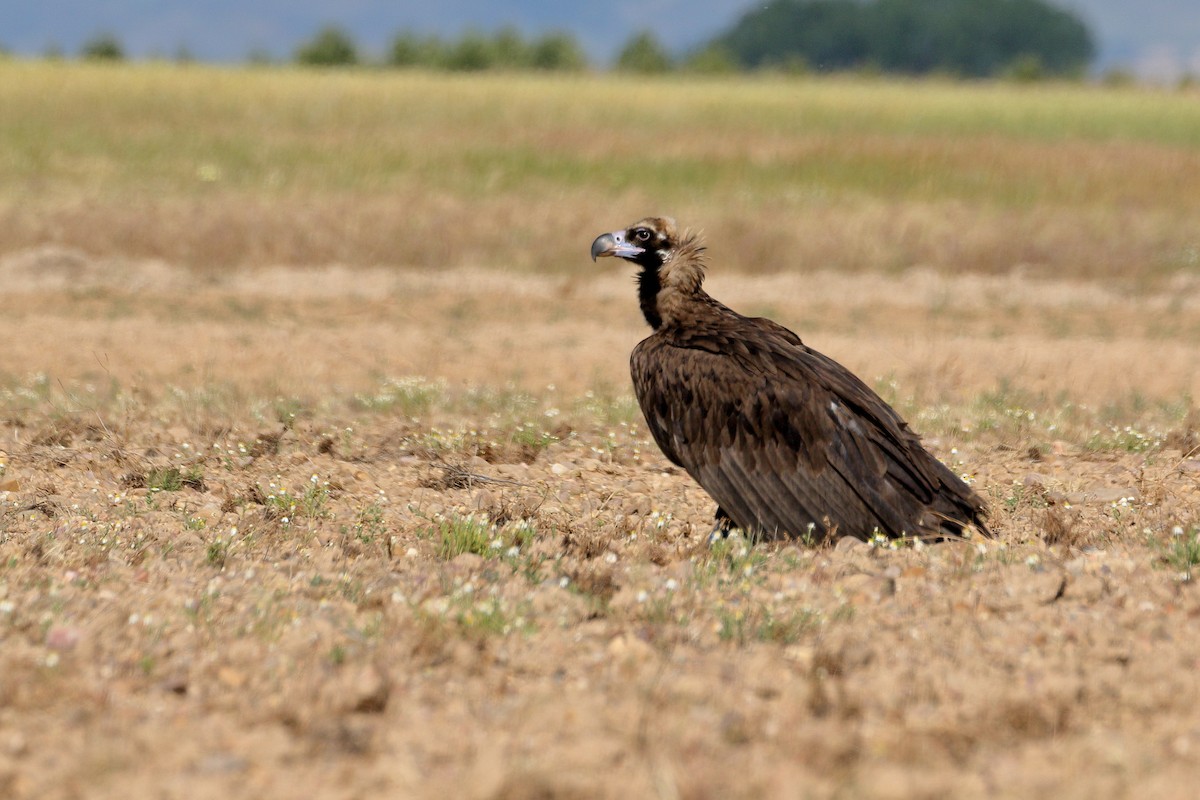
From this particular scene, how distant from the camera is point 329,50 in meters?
70.8

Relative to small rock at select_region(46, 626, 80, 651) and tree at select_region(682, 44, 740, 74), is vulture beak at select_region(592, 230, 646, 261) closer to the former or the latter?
small rock at select_region(46, 626, 80, 651)

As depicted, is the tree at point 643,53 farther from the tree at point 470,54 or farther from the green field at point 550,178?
the green field at point 550,178

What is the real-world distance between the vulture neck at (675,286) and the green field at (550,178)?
14.1m

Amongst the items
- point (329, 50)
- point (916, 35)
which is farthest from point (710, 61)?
point (916, 35)

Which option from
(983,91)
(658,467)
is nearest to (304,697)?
(658,467)

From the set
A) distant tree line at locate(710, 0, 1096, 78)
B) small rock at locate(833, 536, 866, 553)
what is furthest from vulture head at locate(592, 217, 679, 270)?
distant tree line at locate(710, 0, 1096, 78)

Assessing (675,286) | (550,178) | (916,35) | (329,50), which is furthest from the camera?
(916,35)

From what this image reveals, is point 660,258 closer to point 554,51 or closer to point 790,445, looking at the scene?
point 790,445

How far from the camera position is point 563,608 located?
5512 millimetres

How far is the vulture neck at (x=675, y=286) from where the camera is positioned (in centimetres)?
730

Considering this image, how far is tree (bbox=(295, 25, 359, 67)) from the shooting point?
231 feet

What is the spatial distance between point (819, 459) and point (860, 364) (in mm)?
7633

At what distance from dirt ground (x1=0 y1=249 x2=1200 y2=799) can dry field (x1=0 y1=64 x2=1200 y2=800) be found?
0.06 feet

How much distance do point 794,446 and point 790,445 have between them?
19mm
